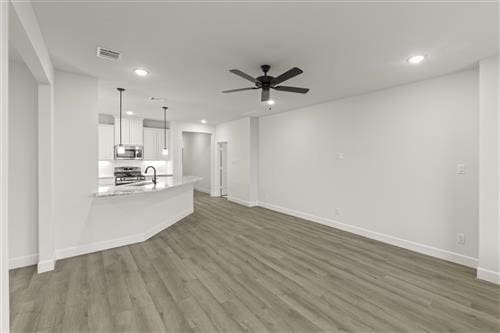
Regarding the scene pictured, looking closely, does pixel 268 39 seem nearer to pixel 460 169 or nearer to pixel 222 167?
pixel 460 169

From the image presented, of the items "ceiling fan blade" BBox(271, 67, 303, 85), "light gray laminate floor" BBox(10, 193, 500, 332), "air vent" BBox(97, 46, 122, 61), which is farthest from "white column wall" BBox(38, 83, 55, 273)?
"ceiling fan blade" BBox(271, 67, 303, 85)

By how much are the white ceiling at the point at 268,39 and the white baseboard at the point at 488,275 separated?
254 cm

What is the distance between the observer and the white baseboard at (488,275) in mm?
2709

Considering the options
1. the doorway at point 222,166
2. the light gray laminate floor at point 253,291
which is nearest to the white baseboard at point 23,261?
the light gray laminate floor at point 253,291

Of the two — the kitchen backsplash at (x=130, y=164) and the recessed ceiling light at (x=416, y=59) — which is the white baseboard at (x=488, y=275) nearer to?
the recessed ceiling light at (x=416, y=59)

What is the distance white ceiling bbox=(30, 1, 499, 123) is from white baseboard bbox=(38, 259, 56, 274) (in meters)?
2.50

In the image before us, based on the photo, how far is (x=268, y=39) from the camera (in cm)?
241

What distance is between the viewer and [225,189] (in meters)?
9.04

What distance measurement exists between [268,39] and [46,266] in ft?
12.3

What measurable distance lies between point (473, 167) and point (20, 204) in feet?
19.6

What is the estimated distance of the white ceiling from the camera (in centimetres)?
194

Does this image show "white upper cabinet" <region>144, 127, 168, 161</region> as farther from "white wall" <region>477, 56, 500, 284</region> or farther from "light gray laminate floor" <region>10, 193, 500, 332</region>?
"white wall" <region>477, 56, 500, 284</region>

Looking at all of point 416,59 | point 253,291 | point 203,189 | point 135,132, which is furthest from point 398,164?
point 203,189

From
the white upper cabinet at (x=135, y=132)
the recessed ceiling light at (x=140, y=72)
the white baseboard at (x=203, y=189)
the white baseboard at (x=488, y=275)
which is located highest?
the recessed ceiling light at (x=140, y=72)
